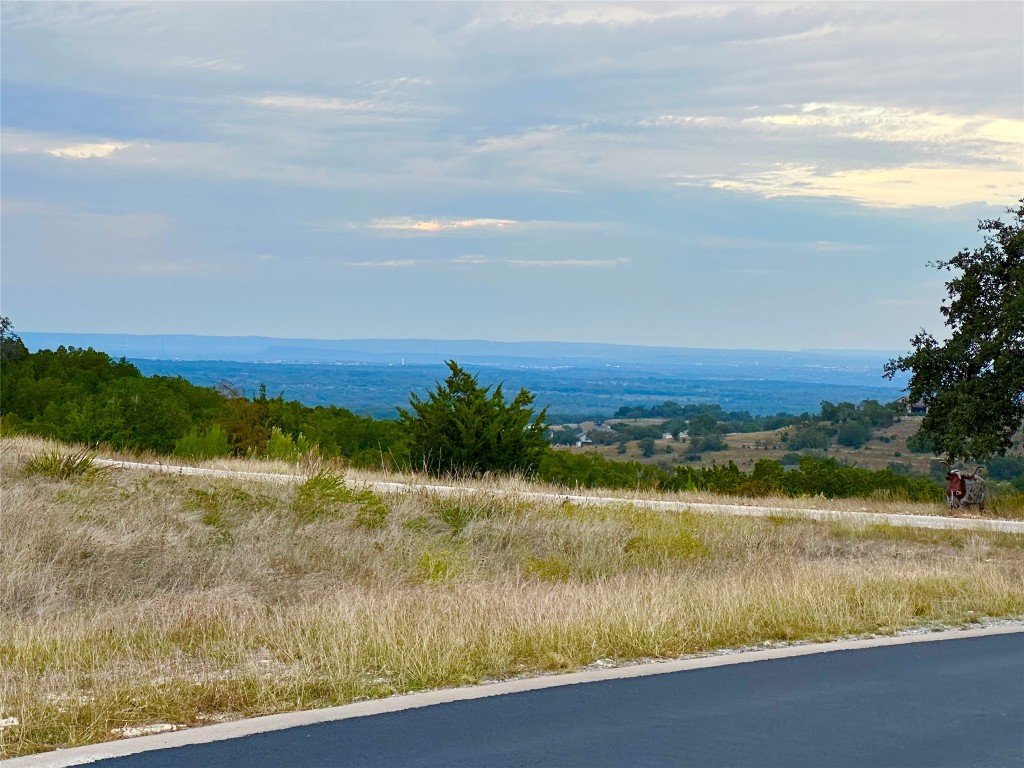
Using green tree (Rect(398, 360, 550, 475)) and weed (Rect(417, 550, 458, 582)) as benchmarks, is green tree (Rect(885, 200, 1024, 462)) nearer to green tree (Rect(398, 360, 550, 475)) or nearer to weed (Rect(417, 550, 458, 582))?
green tree (Rect(398, 360, 550, 475))

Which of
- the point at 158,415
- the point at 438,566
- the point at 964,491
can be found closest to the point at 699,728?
the point at 438,566

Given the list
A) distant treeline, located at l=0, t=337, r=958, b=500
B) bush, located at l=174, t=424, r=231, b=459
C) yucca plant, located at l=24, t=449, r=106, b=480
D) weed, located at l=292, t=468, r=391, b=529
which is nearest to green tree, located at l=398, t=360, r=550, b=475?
distant treeline, located at l=0, t=337, r=958, b=500

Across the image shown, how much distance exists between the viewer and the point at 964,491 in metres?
23.2

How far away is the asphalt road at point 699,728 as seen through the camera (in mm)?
5844

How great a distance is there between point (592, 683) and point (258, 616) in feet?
11.3

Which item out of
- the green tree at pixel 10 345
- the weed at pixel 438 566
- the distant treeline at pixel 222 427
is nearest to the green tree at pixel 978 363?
the distant treeline at pixel 222 427

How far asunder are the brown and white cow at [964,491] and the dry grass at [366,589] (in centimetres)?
569

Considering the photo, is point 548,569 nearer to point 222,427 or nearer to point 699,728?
point 699,728

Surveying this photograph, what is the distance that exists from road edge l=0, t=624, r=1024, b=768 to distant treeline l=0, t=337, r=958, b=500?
20.9 m

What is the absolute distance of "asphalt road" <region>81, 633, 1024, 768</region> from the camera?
584 centimetres

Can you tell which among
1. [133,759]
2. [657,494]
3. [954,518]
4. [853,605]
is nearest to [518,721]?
[133,759]

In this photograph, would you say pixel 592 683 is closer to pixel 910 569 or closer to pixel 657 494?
pixel 910 569

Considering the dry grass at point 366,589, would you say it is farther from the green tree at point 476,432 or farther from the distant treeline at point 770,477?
the distant treeline at point 770,477

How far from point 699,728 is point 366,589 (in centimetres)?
748
